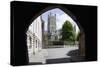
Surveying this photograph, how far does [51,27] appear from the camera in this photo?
14.8 ft

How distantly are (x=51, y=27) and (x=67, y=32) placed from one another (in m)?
0.33

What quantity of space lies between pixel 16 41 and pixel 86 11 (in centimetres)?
147

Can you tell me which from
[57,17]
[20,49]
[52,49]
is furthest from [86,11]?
[20,49]

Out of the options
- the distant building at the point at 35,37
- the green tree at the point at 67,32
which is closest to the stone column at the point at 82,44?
the green tree at the point at 67,32

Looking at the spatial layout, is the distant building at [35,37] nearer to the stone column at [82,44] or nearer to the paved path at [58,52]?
the paved path at [58,52]

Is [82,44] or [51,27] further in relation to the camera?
[82,44]

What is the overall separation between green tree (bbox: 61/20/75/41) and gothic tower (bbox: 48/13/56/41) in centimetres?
17

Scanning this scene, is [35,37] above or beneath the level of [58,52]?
above

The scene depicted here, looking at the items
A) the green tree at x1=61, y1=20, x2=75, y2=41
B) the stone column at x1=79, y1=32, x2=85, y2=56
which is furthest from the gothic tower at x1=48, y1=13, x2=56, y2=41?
the stone column at x1=79, y1=32, x2=85, y2=56

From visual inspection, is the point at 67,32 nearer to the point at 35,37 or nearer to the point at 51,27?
the point at 51,27

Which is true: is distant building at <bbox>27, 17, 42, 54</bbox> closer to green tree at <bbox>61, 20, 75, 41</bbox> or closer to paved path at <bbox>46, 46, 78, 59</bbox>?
paved path at <bbox>46, 46, 78, 59</bbox>

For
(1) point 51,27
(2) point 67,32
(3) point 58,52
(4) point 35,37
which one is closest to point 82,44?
(2) point 67,32

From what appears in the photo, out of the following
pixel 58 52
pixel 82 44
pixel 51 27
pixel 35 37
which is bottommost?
pixel 58 52

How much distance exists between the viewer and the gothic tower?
448 cm
